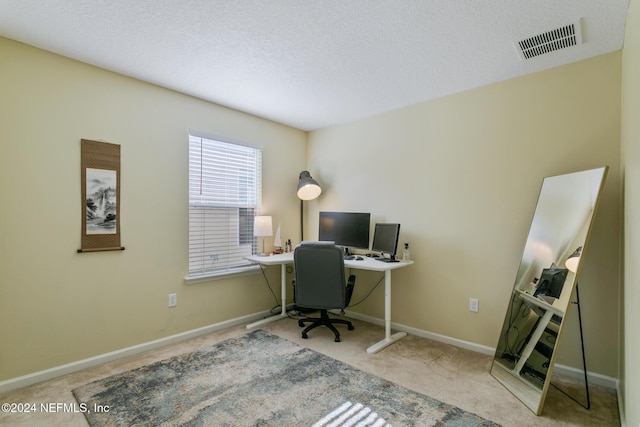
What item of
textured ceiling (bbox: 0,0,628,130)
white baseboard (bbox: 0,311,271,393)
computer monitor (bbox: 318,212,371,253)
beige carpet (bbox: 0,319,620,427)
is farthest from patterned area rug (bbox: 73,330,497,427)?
textured ceiling (bbox: 0,0,628,130)

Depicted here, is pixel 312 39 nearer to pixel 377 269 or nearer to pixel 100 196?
pixel 377 269

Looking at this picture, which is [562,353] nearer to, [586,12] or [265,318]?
[586,12]

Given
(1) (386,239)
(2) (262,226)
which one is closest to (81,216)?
(2) (262,226)

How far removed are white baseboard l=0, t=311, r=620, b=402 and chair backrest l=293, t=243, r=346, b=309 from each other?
845 mm

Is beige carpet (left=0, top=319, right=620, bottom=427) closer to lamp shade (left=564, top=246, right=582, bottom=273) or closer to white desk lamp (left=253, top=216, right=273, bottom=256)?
lamp shade (left=564, top=246, right=582, bottom=273)

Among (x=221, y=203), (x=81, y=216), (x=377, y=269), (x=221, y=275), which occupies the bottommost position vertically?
(x=221, y=275)

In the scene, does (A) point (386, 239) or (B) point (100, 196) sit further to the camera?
(A) point (386, 239)

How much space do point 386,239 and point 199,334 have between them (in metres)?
2.16

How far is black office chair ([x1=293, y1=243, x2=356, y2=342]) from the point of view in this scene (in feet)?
10.0

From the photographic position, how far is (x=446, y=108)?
3139mm

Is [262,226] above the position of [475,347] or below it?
above

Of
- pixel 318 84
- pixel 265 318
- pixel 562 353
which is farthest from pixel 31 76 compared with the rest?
pixel 562 353

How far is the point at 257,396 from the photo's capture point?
2154 mm

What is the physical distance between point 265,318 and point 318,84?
2.64m
